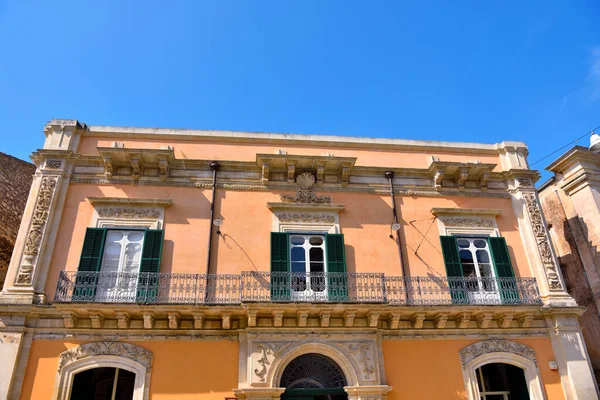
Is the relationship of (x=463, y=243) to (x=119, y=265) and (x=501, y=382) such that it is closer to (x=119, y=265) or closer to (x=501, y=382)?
(x=501, y=382)

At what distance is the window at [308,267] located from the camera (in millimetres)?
10008

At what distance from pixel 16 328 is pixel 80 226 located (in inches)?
100

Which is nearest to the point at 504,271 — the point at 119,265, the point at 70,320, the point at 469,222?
the point at 469,222

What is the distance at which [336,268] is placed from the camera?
412 inches

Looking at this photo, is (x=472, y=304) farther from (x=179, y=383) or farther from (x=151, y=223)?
(x=151, y=223)

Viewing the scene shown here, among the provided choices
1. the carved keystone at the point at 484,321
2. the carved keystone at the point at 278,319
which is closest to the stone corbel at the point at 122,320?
the carved keystone at the point at 278,319

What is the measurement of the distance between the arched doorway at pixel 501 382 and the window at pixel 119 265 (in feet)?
25.5

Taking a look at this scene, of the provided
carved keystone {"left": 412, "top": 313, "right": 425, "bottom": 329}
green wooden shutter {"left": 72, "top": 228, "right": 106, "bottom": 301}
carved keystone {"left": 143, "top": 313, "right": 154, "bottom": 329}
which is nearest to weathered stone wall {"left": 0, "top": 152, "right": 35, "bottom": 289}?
green wooden shutter {"left": 72, "top": 228, "right": 106, "bottom": 301}

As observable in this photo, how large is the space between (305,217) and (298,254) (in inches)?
39.6

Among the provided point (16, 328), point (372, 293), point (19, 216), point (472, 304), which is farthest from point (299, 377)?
point (19, 216)

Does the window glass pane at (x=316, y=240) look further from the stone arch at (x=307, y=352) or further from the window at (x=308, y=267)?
the stone arch at (x=307, y=352)

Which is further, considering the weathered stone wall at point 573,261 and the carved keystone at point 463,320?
the weathered stone wall at point 573,261

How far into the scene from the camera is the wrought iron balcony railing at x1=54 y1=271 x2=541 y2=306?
9586 mm

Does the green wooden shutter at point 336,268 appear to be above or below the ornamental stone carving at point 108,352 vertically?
above
